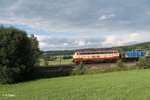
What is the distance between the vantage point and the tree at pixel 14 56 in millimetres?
36344

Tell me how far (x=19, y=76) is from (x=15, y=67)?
1180mm

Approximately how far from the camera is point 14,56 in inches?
1495

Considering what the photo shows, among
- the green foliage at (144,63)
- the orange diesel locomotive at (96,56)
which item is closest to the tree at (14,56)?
the green foliage at (144,63)

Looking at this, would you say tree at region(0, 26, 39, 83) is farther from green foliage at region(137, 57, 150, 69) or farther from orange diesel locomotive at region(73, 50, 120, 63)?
orange diesel locomotive at region(73, 50, 120, 63)

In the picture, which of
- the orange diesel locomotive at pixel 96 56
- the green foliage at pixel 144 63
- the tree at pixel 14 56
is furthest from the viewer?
the orange diesel locomotive at pixel 96 56

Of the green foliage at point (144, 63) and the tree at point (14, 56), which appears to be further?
the green foliage at point (144, 63)

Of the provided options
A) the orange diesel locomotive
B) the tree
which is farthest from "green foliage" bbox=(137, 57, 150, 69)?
the orange diesel locomotive

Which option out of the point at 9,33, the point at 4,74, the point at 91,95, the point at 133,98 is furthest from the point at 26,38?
the point at 133,98

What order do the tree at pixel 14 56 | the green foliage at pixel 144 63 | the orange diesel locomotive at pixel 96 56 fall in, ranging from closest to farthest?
1. the tree at pixel 14 56
2. the green foliage at pixel 144 63
3. the orange diesel locomotive at pixel 96 56

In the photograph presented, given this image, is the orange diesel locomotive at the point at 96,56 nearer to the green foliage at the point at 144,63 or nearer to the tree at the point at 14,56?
the green foliage at the point at 144,63

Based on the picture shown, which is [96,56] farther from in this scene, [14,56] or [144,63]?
[14,56]

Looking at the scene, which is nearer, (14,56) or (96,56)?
(14,56)

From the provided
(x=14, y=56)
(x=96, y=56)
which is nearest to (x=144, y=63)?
(x=14, y=56)

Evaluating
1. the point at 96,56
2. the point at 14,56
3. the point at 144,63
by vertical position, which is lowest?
the point at 144,63
